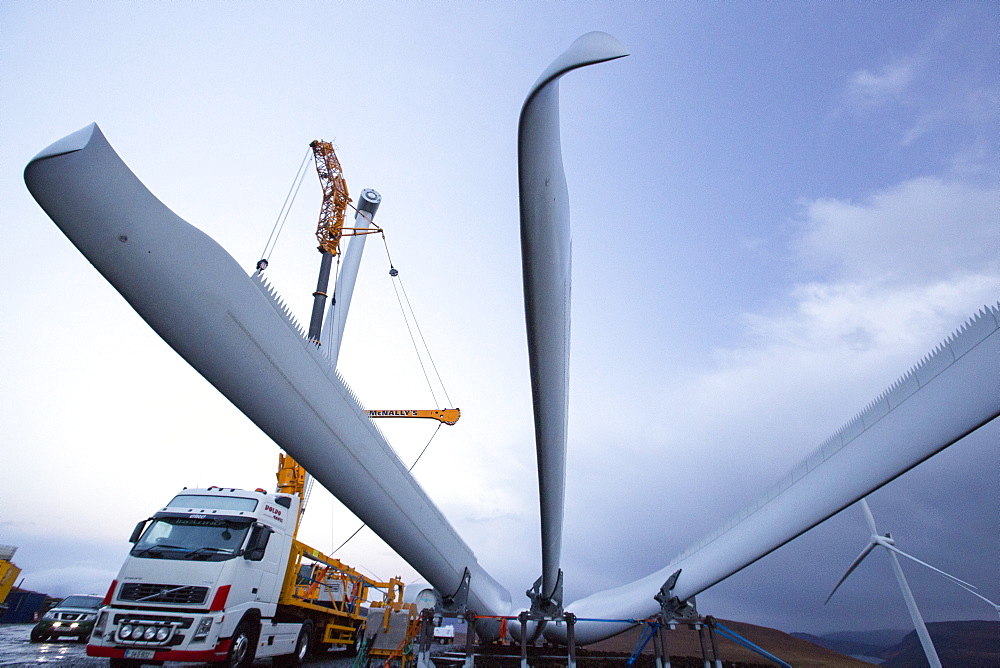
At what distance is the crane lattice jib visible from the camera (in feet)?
88.4

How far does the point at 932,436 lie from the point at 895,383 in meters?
0.99

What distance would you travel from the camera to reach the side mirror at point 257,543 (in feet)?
33.3

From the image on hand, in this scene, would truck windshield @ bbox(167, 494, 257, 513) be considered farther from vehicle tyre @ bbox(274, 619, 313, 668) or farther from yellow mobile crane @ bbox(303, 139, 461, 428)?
yellow mobile crane @ bbox(303, 139, 461, 428)

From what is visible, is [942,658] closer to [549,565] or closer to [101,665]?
[549,565]

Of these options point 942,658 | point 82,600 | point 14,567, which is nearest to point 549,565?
point 82,600

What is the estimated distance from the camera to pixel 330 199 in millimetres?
27844

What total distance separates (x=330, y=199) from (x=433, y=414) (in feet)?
60.1

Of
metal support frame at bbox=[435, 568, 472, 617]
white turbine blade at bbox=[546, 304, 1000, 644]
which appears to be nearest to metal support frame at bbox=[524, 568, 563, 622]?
metal support frame at bbox=[435, 568, 472, 617]

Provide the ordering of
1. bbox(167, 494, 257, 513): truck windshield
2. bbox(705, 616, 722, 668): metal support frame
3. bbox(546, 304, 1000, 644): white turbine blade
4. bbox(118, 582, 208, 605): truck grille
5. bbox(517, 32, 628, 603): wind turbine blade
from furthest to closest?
bbox(705, 616, 722, 668): metal support frame
bbox(167, 494, 257, 513): truck windshield
bbox(118, 582, 208, 605): truck grille
bbox(546, 304, 1000, 644): white turbine blade
bbox(517, 32, 628, 603): wind turbine blade

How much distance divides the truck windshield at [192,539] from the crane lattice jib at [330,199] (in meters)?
18.5

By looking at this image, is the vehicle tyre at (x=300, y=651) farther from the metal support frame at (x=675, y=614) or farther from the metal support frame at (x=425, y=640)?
the metal support frame at (x=675, y=614)

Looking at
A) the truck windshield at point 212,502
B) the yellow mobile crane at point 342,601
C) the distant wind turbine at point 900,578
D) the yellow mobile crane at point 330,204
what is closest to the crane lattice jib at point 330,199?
the yellow mobile crane at point 330,204

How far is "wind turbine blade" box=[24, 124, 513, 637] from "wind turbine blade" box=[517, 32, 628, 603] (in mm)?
2231

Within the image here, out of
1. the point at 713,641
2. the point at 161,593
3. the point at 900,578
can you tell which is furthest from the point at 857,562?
the point at 161,593
